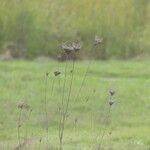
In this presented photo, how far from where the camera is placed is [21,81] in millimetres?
14266

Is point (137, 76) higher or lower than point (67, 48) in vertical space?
lower

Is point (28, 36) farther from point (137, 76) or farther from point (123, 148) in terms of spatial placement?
point (123, 148)

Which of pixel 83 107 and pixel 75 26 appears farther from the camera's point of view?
pixel 75 26

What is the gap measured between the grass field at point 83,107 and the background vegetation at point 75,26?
205 centimetres

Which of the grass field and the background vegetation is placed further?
the background vegetation

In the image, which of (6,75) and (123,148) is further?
(6,75)

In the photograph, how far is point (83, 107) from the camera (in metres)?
12.0

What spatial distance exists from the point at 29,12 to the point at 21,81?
18.4 ft

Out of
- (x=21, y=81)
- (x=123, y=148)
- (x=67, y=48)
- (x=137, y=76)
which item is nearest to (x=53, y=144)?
(x=123, y=148)

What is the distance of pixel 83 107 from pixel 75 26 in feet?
26.8

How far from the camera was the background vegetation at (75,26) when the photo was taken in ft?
63.5

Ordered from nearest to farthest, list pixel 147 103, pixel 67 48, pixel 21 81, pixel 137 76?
1. pixel 67 48
2. pixel 147 103
3. pixel 21 81
4. pixel 137 76

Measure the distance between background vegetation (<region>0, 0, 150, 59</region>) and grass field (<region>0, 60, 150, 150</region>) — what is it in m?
2.05

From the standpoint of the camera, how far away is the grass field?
944cm
